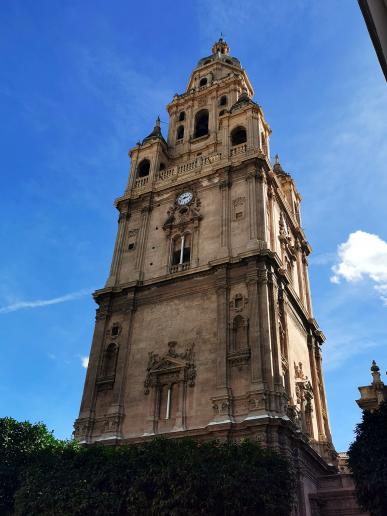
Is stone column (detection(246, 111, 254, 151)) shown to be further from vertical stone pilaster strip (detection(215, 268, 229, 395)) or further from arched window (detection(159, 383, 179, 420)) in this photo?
arched window (detection(159, 383, 179, 420))

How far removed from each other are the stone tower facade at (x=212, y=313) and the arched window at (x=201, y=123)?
3.21 m

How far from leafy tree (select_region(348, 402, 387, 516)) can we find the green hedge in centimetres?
307

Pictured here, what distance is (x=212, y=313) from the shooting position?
2750cm

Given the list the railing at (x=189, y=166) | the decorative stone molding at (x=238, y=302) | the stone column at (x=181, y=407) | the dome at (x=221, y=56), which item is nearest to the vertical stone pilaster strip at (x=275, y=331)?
the decorative stone molding at (x=238, y=302)

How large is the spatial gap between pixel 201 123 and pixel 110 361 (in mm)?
23393

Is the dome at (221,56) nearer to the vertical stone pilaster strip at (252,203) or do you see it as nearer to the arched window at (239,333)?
the vertical stone pilaster strip at (252,203)

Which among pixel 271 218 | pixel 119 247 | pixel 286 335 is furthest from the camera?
pixel 119 247

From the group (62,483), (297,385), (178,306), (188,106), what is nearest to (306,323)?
(297,385)

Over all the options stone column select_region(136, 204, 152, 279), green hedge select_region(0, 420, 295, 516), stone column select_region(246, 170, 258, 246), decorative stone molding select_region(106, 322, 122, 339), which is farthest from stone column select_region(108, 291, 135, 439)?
stone column select_region(246, 170, 258, 246)

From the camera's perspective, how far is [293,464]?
72.8ft

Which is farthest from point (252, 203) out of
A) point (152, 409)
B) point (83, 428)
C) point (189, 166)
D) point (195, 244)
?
point (83, 428)

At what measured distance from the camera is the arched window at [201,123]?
42.6 meters

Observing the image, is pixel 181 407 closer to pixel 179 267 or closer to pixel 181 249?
pixel 179 267

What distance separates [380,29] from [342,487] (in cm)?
2243
